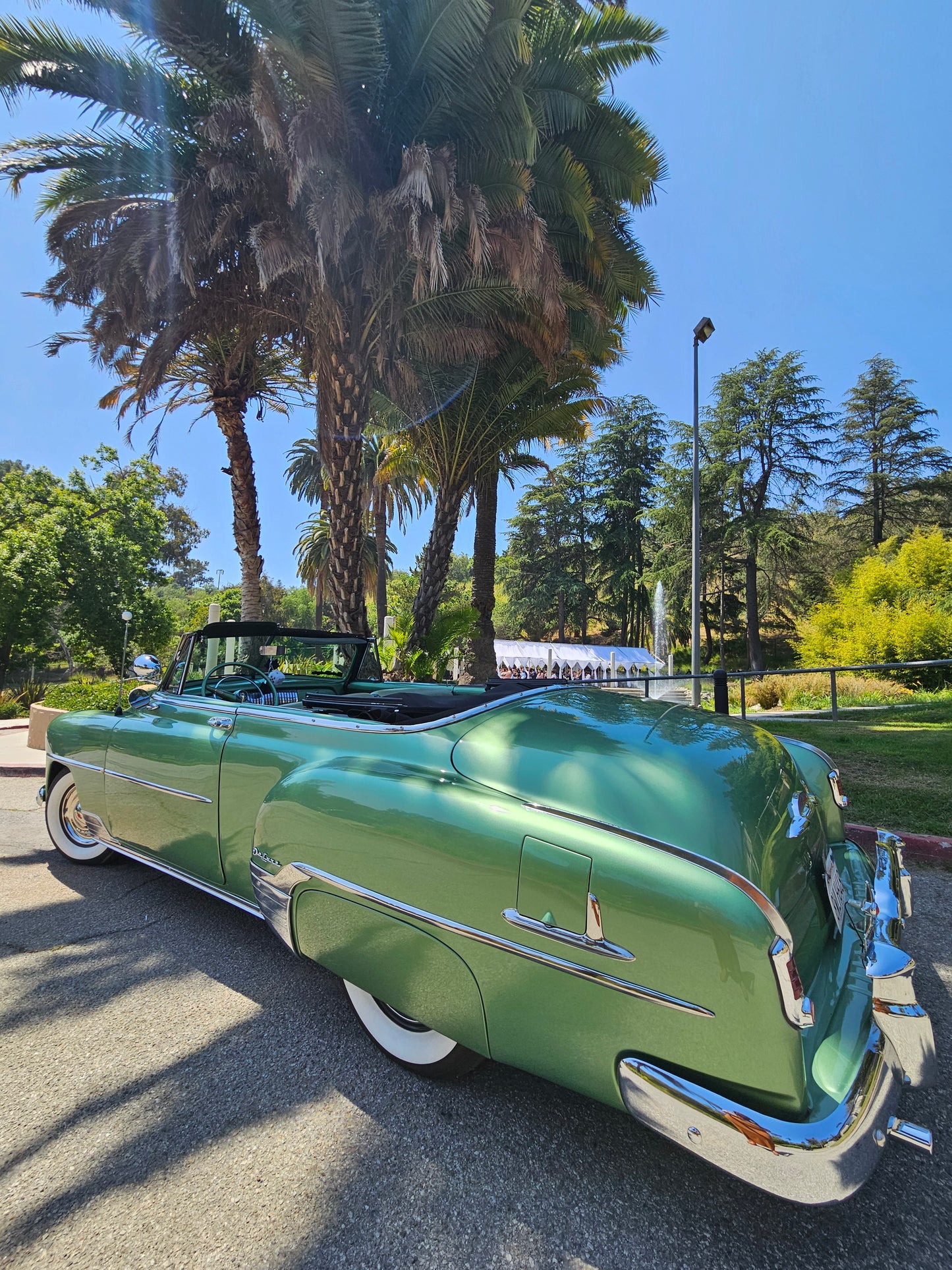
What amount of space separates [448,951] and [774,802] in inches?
39.0

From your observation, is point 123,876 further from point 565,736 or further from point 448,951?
point 565,736

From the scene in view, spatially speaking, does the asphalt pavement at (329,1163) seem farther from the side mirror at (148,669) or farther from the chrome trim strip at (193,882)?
the side mirror at (148,669)

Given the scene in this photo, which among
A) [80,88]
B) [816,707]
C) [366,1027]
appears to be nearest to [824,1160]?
[366,1027]

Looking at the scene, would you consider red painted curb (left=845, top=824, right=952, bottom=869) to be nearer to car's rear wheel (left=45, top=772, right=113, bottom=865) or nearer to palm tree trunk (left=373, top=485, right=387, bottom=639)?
car's rear wheel (left=45, top=772, right=113, bottom=865)

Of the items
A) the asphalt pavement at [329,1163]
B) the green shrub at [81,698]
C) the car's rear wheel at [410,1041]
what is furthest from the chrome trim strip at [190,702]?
the green shrub at [81,698]

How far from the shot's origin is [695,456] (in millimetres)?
12992

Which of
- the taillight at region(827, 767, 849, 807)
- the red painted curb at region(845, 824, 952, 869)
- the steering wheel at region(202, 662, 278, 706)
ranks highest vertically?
the steering wheel at region(202, 662, 278, 706)

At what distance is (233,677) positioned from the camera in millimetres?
3426

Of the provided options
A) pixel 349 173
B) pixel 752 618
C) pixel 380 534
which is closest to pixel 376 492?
pixel 380 534

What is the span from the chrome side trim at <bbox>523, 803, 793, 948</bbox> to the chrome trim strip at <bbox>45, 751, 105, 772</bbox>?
9.21ft

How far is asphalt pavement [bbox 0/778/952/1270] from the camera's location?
4.54ft

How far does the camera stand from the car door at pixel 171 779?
8.48 ft

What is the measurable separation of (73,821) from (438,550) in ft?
25.1

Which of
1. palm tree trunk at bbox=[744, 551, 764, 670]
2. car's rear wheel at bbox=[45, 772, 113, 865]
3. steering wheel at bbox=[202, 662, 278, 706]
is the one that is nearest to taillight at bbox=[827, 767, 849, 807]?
steering wheel at bbox=[202, 662, 278, 706]
